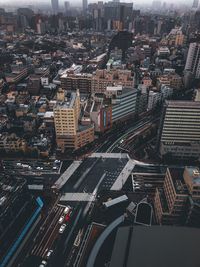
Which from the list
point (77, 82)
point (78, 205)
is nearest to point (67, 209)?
point (78, 205)

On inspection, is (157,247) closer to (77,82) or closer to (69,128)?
(69,128)

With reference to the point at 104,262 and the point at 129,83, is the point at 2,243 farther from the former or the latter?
the point at 129,83

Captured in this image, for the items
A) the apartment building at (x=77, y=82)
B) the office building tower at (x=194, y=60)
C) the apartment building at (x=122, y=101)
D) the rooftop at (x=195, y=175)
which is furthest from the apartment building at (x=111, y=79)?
the rooftop at (x=195, y=175)

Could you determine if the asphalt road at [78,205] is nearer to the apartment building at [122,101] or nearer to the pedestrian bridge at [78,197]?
the pedestrian bridge at [78,197]

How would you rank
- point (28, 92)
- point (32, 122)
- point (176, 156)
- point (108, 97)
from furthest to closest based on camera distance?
point (28, 92) < point (108, 97) < point (32, 122) < point (176, 156)

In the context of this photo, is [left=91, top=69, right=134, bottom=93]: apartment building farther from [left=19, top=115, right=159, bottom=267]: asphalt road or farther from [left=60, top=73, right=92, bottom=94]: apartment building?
[left=19, top=115, right=159, bottom=267]: asphalt road

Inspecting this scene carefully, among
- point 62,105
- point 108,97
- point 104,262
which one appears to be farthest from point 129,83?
point 104,262
